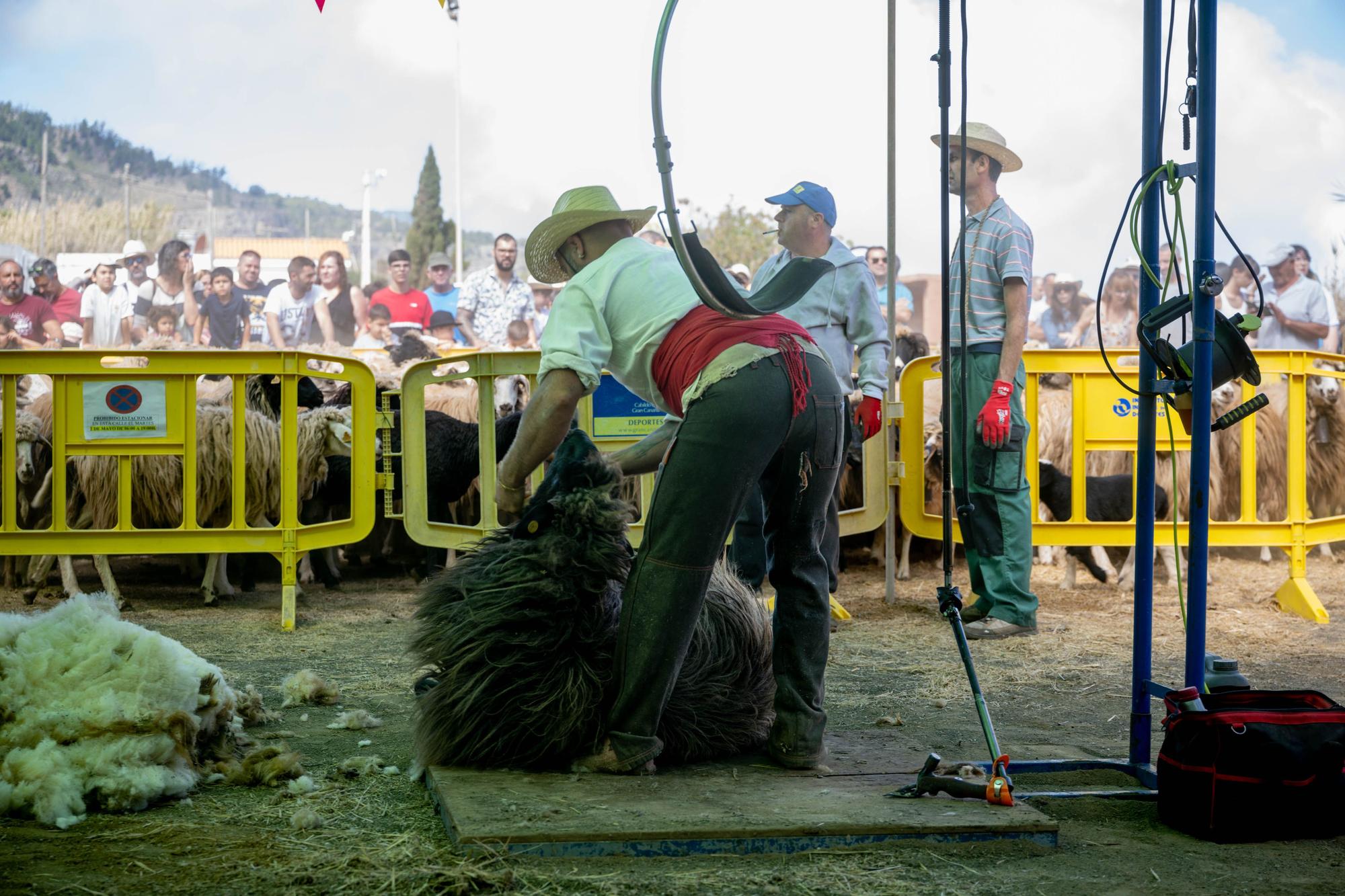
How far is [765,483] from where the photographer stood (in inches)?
126

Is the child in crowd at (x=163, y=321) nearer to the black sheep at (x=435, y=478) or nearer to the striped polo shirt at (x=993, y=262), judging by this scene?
the black sheep at (x=435, y=478)

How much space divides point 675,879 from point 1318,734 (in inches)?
59.0

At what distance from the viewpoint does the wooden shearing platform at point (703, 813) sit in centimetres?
254

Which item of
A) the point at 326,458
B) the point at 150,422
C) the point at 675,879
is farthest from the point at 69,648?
the point at 326,458

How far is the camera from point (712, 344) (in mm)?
2977

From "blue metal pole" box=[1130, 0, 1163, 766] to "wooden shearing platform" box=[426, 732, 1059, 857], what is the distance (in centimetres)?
67

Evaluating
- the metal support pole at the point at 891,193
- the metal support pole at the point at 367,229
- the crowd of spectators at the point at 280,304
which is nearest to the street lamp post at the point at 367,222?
the metal support pole at the point at 367,229

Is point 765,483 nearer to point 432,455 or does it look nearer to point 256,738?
point 256,738

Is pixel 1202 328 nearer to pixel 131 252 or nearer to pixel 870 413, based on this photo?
pixel 870 413

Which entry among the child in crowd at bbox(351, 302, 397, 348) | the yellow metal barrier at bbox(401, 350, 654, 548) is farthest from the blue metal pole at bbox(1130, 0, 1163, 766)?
the child in crowd at bbox(351, 302, 397, 348)

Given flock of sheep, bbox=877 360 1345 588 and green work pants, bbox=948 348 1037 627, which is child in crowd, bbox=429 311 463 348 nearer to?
flock of sheep, bbox=877 360 1345 588

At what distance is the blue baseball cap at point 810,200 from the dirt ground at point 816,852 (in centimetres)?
201

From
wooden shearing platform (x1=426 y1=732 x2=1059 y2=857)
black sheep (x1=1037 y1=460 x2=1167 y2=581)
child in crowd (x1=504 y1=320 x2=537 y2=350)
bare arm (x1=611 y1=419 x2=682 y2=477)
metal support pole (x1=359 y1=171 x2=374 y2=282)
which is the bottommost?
wooden shearing platform (x1=426 y1=732 x2=1059 y2=857)

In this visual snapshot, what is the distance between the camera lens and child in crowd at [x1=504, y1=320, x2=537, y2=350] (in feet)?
36.7
